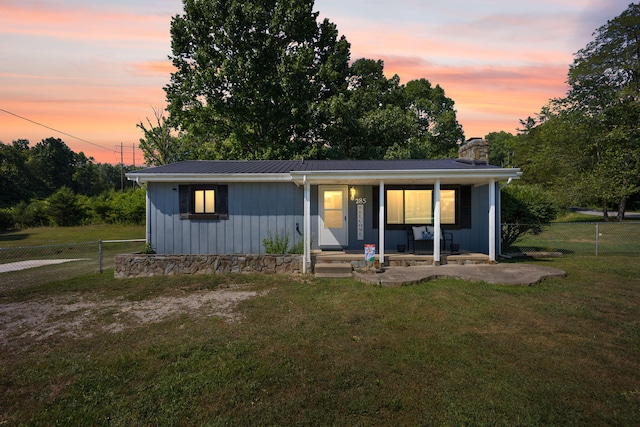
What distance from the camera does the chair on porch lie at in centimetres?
968

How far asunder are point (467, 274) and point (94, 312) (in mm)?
7969

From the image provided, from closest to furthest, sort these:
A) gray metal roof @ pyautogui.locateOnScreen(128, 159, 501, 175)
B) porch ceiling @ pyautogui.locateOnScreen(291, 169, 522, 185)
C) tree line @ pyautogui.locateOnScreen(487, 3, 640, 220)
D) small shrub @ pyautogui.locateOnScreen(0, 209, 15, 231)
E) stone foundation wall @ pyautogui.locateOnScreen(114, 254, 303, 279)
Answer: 1. porch ceiling @ pyautogui.locateOnScreen(291, 169, 522, 185)
2. stone foundation wall @ pyautogui.locateOnScreen(114, 254, 303, 279)
3. gray metal roof @ pyautogui.locateOnScreen(128, 159, 501, 175)
4. tree line @ pyautogui.locateOnScreen(487, 3, 640, 220)
5. small shrub @ pyautogui.locateOnScreen(0, 209, 15, 231)

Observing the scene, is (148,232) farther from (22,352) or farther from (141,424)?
(141,424)

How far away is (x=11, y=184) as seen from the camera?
1387 inches

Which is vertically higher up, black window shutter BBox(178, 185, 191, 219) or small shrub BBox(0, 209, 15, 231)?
black window shutter BBox(178, 185, 191, 219)

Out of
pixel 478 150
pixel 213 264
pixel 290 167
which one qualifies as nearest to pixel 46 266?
pixel 213 264

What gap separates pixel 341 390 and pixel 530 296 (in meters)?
5.10

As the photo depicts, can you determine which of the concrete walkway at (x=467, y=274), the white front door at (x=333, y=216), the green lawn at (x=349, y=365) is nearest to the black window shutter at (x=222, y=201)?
the white front door at (x=333, y=216)

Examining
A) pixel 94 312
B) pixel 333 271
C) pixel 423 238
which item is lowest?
pixel 94 312

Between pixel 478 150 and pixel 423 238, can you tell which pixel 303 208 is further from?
pixel 478 150

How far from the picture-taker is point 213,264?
29.2ft

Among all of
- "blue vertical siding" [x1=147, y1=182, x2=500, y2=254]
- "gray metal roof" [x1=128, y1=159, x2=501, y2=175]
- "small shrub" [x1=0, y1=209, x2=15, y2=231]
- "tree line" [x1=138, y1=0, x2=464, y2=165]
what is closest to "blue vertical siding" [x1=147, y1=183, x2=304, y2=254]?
"blue vertical siding" [x1=147, y1=182, x2=500, y2=254]

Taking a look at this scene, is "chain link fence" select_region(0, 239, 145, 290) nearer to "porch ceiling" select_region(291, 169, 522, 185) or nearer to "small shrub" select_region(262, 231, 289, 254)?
"small shrub" select_region(262, 231, 289, 254)

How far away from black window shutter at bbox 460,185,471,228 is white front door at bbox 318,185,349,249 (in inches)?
145
